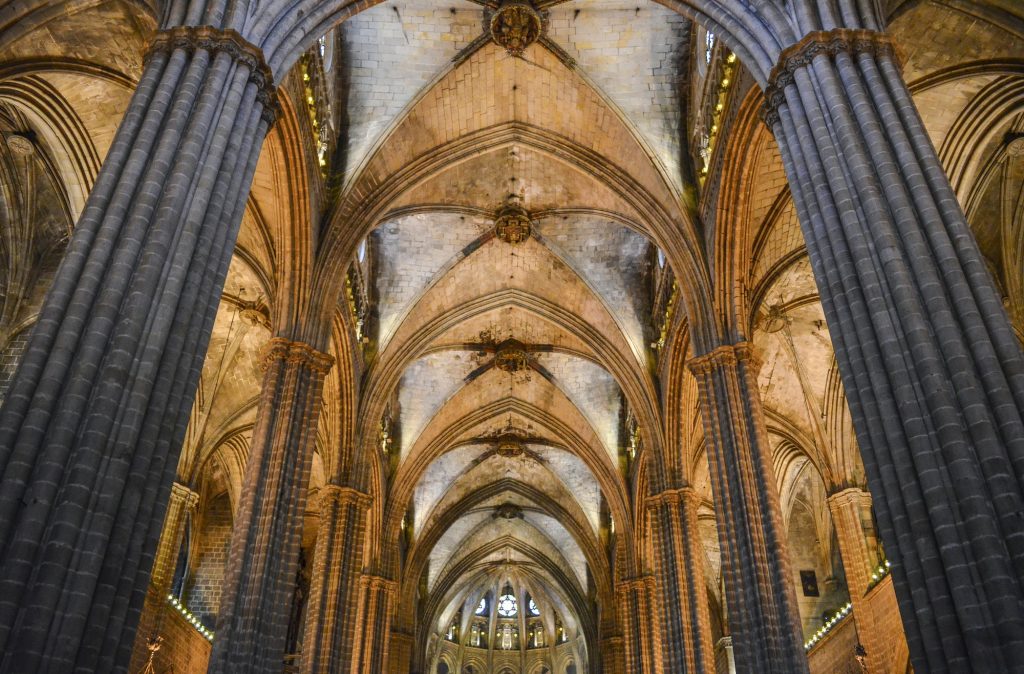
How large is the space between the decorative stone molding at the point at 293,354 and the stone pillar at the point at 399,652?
17973mm

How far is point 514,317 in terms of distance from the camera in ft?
83.6

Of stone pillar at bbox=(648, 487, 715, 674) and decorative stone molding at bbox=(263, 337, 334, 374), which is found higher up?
decorative stone molding at bbox=(263, 337, 334, 374)

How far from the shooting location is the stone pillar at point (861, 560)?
18.5 meters

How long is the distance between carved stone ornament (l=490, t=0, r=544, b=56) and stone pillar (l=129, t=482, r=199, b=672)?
12426mm

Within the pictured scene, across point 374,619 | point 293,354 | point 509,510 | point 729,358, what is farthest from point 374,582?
point 729,358

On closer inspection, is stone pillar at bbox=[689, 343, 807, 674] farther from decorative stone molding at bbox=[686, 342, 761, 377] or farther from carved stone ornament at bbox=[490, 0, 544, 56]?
carved stone ornament at bbox=[490, 0, 544, 56]

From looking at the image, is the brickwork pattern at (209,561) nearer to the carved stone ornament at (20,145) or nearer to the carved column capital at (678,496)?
the carved column capital at (678,496)

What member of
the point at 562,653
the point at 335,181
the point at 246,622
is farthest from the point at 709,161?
the point at 562,653

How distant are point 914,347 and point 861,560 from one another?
13333mm

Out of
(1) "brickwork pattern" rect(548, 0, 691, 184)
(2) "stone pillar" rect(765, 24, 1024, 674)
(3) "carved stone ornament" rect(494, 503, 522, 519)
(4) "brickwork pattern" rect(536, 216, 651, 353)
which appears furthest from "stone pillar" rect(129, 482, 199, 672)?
(3) "carved stone ornament" rect(494, 503, 522, 519)

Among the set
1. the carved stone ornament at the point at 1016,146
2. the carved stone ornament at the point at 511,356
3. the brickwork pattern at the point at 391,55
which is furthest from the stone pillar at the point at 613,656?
the carved stone ornament at the point at 1016,146

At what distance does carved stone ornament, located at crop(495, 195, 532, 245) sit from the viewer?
21453 mm

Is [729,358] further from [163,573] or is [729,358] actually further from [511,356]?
[163,573]

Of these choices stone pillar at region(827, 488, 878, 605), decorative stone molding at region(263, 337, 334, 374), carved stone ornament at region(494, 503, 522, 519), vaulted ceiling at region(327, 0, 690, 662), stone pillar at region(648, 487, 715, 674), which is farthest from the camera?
carved stone ornament at region(494, 503, 522, 519)
